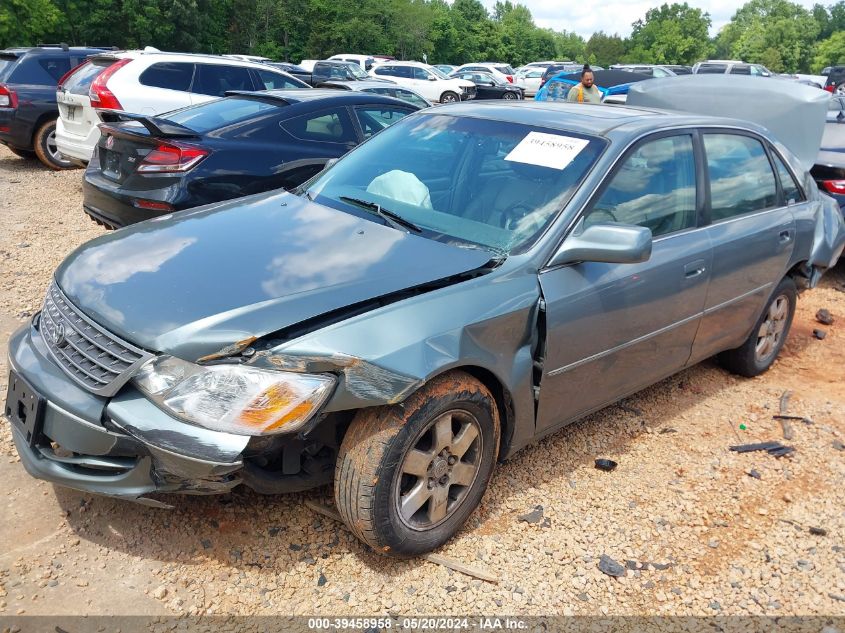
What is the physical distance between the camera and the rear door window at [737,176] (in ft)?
12.8

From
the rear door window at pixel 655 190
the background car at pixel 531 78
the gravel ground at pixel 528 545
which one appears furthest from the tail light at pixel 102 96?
the background car at pixel 531 78

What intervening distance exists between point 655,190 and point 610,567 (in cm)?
184

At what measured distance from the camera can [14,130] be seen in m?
10.1

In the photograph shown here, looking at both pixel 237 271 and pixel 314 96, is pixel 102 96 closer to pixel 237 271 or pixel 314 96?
pixel 314 96

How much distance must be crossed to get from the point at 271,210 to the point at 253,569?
65.4 inches

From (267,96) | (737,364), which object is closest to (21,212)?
(267,96)

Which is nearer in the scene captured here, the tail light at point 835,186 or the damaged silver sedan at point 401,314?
the damaged silver sedan at point 401,314

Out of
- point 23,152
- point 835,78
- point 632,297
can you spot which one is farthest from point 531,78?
point 632,297

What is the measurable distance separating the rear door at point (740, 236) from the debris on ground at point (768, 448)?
54 centimetres

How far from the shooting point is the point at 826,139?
24.5 feet

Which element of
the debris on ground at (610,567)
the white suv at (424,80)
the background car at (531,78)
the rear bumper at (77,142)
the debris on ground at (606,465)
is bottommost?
the debris on ground at (610,567)

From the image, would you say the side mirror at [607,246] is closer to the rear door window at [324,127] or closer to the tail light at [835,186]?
the rear door window at [324,127]

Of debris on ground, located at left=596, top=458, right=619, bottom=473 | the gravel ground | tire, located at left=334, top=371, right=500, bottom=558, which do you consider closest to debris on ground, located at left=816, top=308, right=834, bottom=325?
the gravel ground

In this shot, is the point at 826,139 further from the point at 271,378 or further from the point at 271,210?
the point at 271,378
